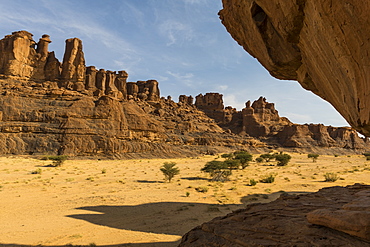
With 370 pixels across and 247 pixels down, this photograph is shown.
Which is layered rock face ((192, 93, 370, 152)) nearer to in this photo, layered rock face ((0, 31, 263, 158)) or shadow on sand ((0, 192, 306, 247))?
layered rock face ((0, 31, 263, 158))

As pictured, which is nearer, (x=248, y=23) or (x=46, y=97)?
(x=248, y=23)

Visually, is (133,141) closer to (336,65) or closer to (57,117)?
(57,117)

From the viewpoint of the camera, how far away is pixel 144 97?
107 meters

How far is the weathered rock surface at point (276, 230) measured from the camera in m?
4.09

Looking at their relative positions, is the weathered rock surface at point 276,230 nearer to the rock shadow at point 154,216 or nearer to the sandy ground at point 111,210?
the sandy ground at point 111,210

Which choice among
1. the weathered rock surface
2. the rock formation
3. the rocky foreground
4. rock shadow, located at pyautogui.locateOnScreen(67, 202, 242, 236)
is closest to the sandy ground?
rock shadow, located at pyautogui.locateOnScreen(67, 202, 242, 236)

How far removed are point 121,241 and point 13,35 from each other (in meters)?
97.5

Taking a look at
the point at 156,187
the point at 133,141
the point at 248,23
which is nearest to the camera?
the point at 248,23

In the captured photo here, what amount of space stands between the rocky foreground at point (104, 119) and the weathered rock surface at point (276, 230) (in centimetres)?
4892

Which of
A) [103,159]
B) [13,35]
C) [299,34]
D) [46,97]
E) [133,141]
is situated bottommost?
[103,159]

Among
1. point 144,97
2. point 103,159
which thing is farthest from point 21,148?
point 144,97

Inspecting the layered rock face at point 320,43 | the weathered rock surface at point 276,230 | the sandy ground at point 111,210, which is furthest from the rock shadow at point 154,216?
the layered rock face at point 320,43

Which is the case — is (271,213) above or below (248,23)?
below

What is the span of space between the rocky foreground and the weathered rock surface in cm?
4892
